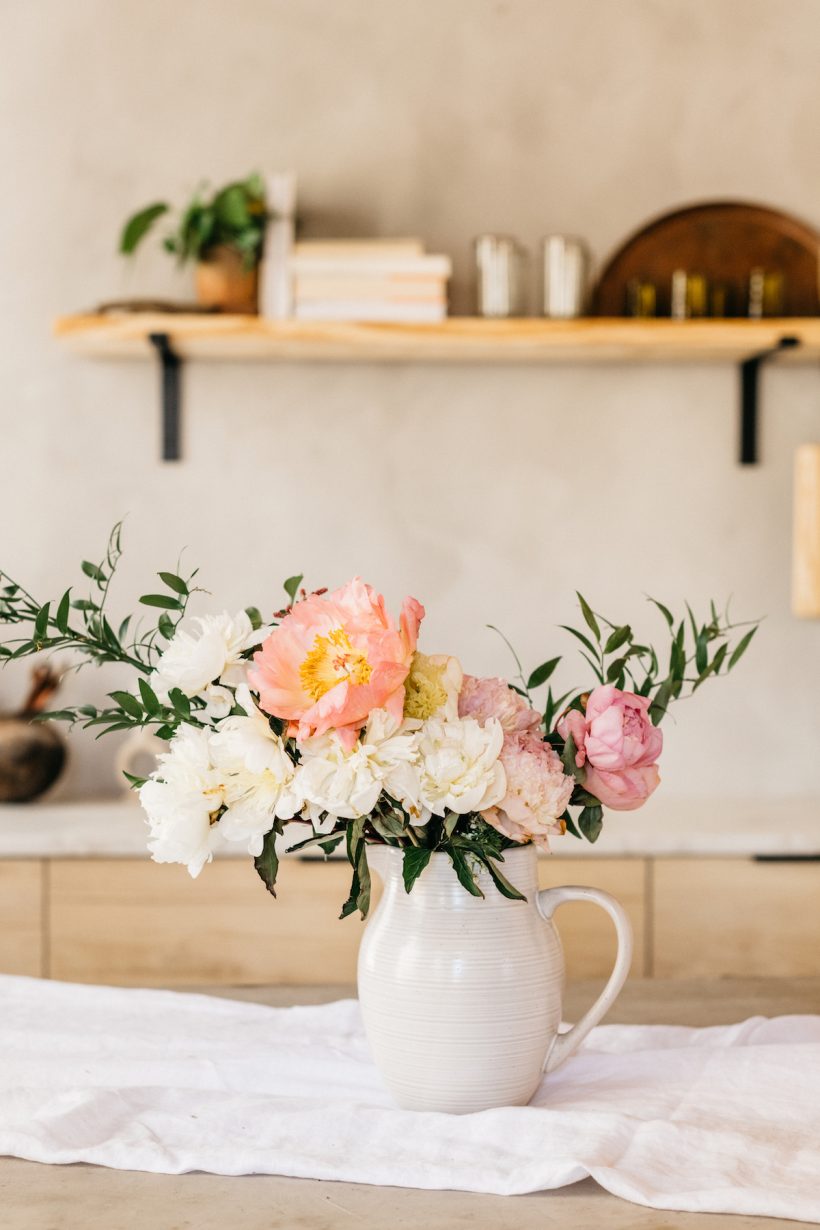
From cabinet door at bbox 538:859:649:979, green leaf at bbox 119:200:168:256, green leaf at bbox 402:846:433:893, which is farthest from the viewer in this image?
green leaf at bbox 119:200:168:256

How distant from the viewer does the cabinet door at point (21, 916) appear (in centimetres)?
235

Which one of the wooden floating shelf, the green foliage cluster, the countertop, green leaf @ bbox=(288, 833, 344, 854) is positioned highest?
the green foliage cluster

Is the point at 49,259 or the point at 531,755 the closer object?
the point at 531,755

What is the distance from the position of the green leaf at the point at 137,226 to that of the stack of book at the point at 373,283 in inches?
14.2

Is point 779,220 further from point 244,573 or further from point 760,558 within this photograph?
point 244,573

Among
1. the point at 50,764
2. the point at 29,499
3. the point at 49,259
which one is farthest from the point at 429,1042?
the point at 49,259

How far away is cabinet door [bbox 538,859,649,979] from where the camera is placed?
2.34 m

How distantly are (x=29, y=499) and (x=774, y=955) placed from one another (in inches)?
74.3

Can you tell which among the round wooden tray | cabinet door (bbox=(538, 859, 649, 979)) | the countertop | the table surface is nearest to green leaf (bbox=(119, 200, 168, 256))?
the round wooden tray

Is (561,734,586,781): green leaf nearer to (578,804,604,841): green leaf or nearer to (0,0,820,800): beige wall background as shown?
(578,804,604,841): green leaf

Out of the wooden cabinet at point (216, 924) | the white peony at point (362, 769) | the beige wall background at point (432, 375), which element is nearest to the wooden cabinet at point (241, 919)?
the wooden cabinet at point (216, 924)

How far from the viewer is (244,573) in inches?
112

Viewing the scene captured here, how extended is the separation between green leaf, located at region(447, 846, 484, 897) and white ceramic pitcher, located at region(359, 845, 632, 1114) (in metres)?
0.03

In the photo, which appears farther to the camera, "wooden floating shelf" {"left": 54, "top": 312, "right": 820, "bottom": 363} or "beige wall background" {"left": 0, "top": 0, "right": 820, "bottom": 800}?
"beige wall background" {"left": 0, "top": 0, "right": 820, "bottom": 800}
